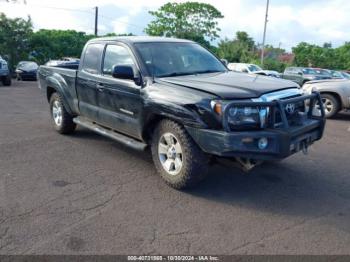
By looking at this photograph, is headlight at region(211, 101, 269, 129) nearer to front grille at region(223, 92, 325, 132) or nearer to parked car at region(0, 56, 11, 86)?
front grille at region(223, 92, 325, 132)

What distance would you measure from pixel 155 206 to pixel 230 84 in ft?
5.35

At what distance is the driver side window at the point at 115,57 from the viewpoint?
518cm

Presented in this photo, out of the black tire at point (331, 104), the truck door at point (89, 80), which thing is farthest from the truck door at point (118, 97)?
the black tire at point (331, 104)

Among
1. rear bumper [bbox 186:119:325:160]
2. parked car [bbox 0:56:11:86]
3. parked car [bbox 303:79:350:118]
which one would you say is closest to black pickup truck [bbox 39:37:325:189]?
rear bumper [bbox 186:119:325:160]

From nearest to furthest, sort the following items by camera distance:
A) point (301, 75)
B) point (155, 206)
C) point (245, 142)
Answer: point (245, 142)
point (155, 206)
point (301, 75)

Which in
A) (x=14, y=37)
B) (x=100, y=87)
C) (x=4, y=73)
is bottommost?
(x=4, y=73)

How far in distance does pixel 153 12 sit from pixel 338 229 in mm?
48844

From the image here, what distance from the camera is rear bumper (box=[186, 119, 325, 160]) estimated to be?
150 inches

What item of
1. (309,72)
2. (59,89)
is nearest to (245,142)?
(59,89)

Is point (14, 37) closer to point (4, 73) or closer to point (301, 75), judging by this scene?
point (4, 73)

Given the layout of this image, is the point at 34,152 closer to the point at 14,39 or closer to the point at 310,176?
the point at 310,176

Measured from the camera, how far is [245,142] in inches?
152

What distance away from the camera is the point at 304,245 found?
3316mm

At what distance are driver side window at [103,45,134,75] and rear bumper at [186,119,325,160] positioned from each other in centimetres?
165
